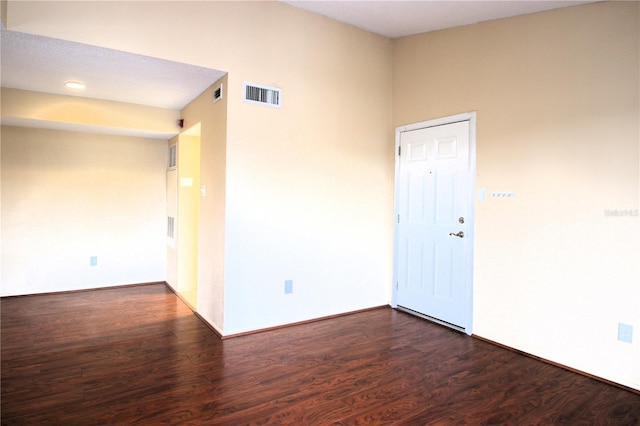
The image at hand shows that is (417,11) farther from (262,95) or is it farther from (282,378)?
(282,378)

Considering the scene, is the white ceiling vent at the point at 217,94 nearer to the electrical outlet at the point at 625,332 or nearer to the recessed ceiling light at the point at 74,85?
the recessed ceiling light at the point at 74,85

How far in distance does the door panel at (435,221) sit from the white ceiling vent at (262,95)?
4.98 ft

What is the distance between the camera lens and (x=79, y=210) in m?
4.92

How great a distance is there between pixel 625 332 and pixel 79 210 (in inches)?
229

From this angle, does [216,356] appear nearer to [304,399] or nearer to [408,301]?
[304,399]

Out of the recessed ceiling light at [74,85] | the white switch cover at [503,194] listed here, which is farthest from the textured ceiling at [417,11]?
the recessed ceiling light at [74,85]

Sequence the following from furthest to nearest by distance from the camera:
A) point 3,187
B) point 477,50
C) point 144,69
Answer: point 3,187, point 477,50, point 144,69

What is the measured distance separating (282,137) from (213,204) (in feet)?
3.05

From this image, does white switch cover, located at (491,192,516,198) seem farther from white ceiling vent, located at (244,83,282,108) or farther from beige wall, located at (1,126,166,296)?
beige wall, located at (1,126,166,296)

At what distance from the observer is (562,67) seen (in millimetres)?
2916

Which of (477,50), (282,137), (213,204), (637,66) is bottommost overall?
(213,204)

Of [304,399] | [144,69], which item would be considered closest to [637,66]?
[304,399]

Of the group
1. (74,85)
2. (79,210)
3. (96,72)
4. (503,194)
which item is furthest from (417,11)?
(79,210)

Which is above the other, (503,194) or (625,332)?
(503,194)
